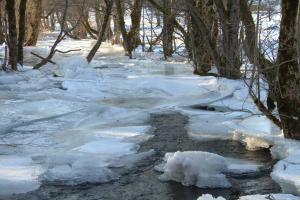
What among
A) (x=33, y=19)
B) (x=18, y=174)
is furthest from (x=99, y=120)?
(x=33, y=19)

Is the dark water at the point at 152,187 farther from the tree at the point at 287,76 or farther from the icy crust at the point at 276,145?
the tree at the point at 287,76

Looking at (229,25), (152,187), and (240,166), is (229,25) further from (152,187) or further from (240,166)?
(152,187)

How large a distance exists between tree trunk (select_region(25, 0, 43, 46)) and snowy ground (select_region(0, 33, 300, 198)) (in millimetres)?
11157

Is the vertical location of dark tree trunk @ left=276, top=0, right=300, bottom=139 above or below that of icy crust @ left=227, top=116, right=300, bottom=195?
above

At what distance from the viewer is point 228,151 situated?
7656 millimetres

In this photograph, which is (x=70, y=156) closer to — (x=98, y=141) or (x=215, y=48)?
(x=98, y=141)

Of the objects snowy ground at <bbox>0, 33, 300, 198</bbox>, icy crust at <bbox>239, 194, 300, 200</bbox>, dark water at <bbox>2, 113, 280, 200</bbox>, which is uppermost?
snowy ground at <bbox>0, 33, 300, 198</bbox>

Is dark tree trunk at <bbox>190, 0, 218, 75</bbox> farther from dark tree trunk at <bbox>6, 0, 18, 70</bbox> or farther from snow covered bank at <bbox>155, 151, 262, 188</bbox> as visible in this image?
snow covered bank at <bbox>155, 151, 262, 188</bbox>

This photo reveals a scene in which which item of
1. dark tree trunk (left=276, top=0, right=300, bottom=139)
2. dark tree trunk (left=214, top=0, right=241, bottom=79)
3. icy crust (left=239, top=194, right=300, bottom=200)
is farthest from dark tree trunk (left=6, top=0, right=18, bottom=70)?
icy crust (left=239, top=194, right=300, bottom=200)

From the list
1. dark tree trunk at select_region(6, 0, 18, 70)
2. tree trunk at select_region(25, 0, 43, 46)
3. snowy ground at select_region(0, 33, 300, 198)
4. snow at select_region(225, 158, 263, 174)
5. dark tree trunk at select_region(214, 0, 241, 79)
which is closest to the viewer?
snowy ground at select_region(0, 33, 300, 198)

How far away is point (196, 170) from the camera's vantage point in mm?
6320

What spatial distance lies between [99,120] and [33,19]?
62.5 ft

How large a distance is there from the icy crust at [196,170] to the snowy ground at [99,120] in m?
0.46

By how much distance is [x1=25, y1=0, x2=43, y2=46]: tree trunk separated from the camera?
27.4m
